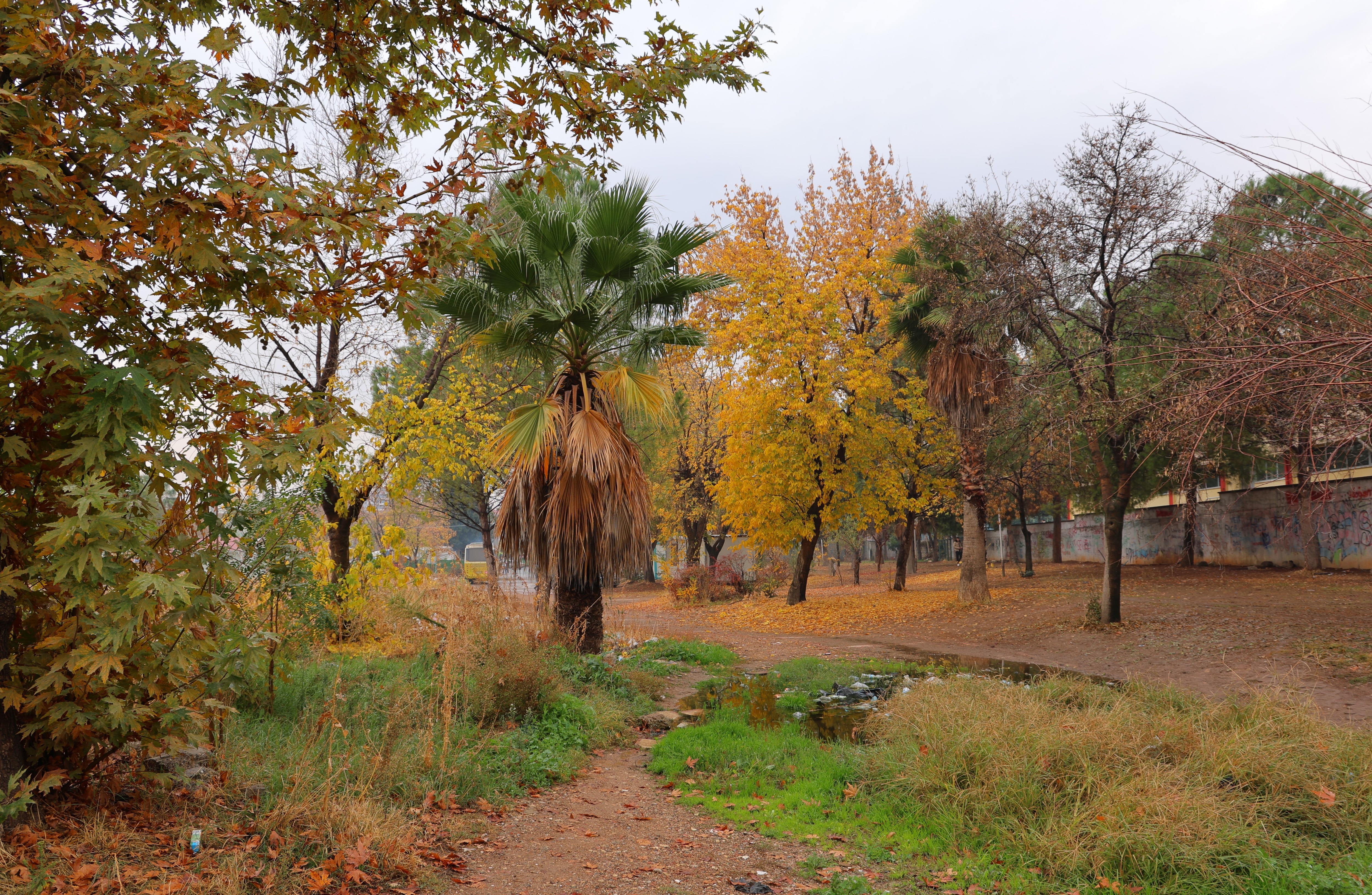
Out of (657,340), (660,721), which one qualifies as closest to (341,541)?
(657,340)

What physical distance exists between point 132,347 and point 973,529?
62.6 ft

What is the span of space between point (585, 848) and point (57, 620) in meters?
3.21

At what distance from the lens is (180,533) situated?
12.6 ft

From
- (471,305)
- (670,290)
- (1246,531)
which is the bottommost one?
(1246,531)

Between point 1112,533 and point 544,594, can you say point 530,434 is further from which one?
point 1112,533

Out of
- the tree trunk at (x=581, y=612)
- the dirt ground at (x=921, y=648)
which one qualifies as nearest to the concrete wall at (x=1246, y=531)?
the dirt ground at (x=921, y=648)

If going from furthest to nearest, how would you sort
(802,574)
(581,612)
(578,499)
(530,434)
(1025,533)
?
(1025,533) < (802,574) < (581,612) < (578,499) < (530,434)

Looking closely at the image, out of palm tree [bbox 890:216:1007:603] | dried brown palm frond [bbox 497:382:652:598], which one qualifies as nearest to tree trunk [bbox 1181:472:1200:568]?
palm tree [bbox 890:216:1007:603]

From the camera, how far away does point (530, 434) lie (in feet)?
32.7

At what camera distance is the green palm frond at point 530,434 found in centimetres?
994

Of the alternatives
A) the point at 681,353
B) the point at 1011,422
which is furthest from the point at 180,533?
the point at 681,353

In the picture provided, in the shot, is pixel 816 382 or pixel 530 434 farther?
pixel 816 382

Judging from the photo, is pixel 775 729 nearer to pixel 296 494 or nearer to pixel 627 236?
pixel 296 494

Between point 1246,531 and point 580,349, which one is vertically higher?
point 580,349
